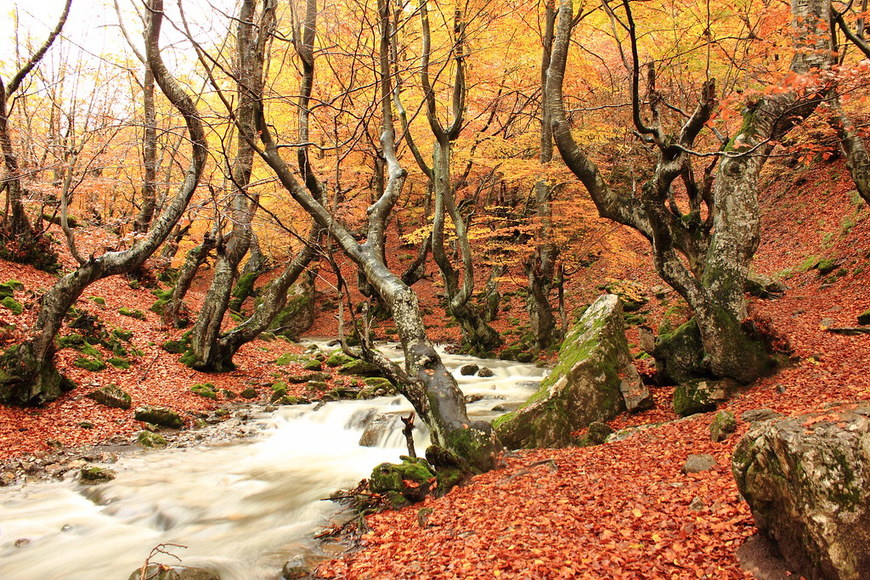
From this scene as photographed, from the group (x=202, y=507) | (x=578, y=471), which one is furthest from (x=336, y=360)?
(x=578, y=471)

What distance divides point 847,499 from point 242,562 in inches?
199

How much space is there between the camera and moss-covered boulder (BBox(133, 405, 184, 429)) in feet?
28.8

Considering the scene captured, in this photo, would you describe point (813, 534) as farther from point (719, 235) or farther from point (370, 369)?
point (370, 369)

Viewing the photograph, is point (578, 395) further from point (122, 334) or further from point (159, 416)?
point (122, 334)

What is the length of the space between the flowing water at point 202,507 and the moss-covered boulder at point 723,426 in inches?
172

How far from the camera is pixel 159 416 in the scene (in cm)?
894

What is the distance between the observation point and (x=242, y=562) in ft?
15.9

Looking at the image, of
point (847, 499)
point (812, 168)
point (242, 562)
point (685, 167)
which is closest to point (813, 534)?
point (847, 499)

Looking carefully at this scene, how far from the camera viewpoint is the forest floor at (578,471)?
3361mm

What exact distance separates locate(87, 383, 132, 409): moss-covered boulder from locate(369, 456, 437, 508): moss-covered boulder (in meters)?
5.98

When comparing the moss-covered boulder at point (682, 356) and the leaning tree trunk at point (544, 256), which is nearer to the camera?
the moss-covered boulder at point (682, 356)

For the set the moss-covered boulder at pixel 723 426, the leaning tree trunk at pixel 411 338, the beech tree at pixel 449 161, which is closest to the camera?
the moss-covered boulder at pixel 723 426

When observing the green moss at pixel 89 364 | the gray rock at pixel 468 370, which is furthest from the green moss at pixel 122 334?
the gray rock at pixel 468 370

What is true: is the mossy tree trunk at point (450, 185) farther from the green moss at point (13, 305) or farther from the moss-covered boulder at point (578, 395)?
the green moss at point (13, 305)
